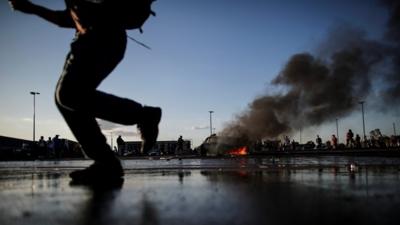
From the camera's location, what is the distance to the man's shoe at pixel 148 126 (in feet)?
13.3

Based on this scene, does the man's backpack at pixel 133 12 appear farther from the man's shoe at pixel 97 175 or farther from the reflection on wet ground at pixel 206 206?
the reflection on wet ground at pixel 206 206

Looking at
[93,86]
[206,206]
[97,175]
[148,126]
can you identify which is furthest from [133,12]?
[206,206]

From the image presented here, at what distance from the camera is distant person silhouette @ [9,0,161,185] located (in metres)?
3.65

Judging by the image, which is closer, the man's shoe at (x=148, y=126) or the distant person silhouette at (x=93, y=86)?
the distant person silhouette at (x=93, y=86)

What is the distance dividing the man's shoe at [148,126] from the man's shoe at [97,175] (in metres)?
0.39

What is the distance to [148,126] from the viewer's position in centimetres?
407

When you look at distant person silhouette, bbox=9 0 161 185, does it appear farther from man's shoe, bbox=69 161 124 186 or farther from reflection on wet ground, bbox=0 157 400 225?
reflection on wet ground, bbox=0 157 400 225

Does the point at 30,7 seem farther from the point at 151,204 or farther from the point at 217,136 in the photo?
the point at 217,136

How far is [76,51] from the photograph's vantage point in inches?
143

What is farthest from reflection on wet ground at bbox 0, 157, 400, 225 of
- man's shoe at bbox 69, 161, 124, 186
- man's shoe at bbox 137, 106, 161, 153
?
man's shoe at bbox 137, 106, 161, 153

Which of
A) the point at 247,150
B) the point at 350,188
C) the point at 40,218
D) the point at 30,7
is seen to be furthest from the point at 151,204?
the point at 247,150

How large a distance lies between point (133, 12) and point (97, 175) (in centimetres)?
159

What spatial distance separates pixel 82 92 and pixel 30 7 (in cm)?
100

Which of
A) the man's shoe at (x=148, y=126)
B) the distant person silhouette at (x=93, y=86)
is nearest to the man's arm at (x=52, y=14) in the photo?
the distant person silhouette at (x=93, y=86)
